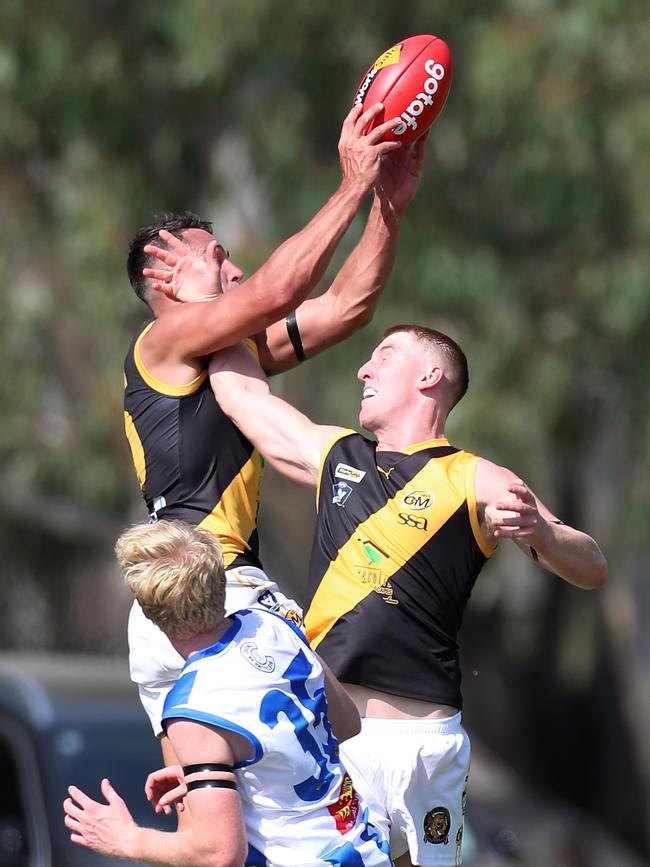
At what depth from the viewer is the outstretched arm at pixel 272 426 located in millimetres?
4887

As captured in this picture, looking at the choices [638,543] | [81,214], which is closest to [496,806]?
[638,543]

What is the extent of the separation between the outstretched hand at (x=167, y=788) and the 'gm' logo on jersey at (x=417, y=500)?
111 cm

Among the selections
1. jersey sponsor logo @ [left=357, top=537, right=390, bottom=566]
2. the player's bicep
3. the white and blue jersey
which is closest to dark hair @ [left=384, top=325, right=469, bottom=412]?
the player's bicep

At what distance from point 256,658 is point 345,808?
501mm

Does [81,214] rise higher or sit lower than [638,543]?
higher

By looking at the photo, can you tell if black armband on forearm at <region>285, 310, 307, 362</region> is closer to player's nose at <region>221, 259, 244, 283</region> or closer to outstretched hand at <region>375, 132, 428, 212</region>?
player's nose at <region>221, 259, 244, 283</region>

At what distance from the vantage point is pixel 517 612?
19.7 metres

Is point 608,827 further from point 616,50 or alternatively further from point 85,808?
point 85,808

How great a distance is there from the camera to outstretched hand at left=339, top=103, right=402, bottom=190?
505cm

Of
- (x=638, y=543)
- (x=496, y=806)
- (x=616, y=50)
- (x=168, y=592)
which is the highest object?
(x=616, y=50)

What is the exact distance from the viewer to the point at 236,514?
5020 millimetres

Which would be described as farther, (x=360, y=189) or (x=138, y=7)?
(x=138, y=7)

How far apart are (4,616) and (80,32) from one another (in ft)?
30.7

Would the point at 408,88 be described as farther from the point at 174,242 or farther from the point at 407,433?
the point at 407,433
